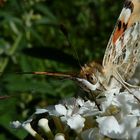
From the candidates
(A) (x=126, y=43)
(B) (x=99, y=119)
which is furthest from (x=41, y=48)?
(B) (x=99, y=119)

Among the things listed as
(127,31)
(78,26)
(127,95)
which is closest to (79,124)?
(127,95)

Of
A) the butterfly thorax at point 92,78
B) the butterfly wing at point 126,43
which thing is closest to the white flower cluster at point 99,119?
the butterfly thorax at point 92,78

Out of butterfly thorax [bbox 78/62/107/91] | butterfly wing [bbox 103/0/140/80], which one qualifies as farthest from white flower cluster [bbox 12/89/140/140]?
butterfly wing [bbox 103/0/140/80]

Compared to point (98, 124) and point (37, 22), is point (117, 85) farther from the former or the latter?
point (37, 22)

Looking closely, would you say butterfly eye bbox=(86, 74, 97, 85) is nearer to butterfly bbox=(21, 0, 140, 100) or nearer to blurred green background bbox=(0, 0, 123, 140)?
butterfly bbox=(21, 0, 140, 100)

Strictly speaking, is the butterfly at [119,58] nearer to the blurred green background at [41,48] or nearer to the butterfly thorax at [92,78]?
the butterfly thorax at [92,78]

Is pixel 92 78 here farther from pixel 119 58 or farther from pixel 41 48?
pixel 41 48

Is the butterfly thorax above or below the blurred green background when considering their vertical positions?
above
